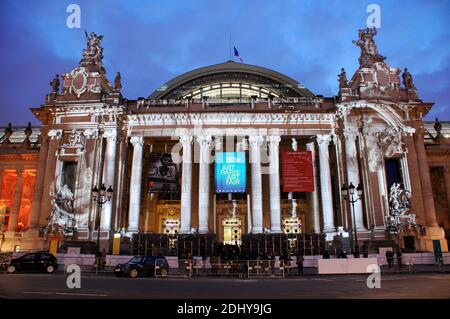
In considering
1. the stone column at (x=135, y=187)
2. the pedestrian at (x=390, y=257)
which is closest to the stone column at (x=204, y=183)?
the stone column at (x=135, y=187)

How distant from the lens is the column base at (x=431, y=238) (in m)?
31.7

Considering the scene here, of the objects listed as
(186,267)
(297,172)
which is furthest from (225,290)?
(297,172)

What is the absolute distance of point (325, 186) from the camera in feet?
121

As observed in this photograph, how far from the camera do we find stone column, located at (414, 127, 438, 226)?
33.7 metres

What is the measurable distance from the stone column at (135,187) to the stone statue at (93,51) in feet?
30.9

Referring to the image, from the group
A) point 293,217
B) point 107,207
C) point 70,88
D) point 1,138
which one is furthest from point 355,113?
point 1,138

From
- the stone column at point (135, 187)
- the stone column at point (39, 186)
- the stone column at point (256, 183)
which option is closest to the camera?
the stone column at point (39, 186)

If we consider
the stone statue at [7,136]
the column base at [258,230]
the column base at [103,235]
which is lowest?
the column base at [103,235]

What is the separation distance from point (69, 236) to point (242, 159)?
57.6 ft

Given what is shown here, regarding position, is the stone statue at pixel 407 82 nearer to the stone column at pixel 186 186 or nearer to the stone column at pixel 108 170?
the stone column at pixel 186 186

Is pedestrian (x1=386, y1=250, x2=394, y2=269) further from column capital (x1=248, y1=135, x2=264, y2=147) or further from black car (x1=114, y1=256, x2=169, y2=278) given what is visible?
column capital (x1=248, y1=135, x2=264, y2=147)

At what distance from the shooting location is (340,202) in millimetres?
37094
